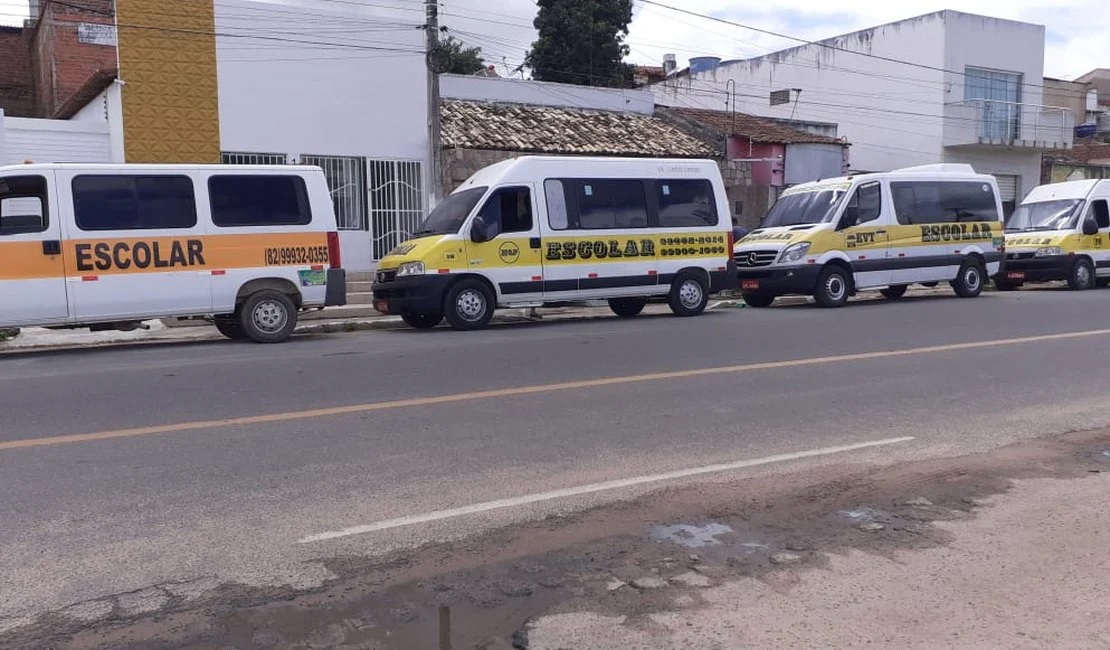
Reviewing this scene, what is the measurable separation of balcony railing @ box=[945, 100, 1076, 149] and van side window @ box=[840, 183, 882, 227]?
15.9 meters

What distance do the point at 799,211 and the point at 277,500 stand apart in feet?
45.1

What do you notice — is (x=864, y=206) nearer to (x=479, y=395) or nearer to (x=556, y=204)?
(x=556, y=204)

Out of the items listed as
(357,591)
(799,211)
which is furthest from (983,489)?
(799,211)

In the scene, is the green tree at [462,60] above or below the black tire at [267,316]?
above

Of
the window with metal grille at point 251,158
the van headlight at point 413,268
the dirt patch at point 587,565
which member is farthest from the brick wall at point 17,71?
the dirt patch at point 587,565

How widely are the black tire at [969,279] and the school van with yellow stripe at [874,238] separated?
2cm

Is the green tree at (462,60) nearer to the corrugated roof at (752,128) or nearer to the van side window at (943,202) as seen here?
the corrugated roof at (752,128)

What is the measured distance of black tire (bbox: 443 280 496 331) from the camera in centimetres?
1338

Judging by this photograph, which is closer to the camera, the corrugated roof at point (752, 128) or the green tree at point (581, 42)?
the corrugated roof at point (752, 128)

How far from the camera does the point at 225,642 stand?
370 centimetres

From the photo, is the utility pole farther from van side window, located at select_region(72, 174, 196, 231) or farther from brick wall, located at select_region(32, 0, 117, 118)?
brick wall, located at select_region(32, 0, 117, 118)

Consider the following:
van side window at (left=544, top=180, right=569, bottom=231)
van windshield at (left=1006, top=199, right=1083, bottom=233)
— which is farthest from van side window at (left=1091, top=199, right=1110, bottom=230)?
van side window at (left=544, top=180, right=569, bottom=231)

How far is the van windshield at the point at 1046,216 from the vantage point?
70.4 ft

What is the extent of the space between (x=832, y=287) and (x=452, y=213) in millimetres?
6985
